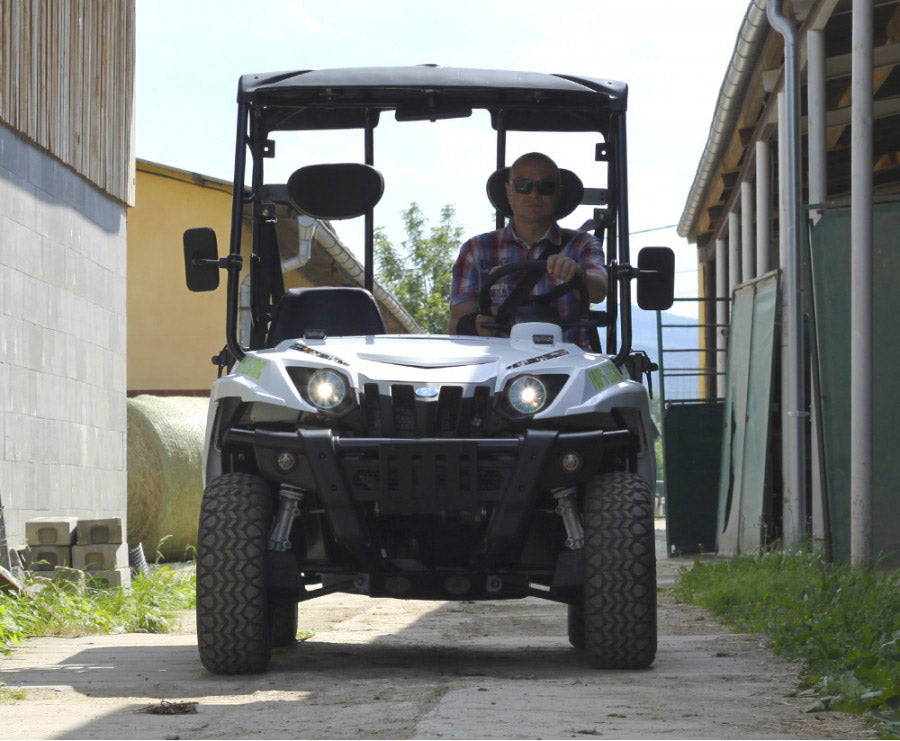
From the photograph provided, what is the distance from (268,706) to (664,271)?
2.49 metres

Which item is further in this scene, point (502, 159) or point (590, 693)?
point (502, 159)

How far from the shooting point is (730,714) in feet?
17.0

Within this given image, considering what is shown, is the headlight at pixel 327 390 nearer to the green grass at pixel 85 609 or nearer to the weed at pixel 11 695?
the weed at pixel 11 695

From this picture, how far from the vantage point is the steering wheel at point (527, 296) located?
23.6ft

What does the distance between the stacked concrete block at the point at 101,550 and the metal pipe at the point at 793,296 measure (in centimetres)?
485

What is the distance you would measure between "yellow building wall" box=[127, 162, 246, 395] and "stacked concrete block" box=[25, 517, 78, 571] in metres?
12.9

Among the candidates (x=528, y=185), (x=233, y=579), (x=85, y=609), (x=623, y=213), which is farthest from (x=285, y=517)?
(x=85, y=609)

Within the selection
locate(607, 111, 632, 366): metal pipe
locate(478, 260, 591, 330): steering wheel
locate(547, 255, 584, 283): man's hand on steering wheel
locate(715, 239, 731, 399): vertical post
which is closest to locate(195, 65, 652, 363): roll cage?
locate(607, 111, 632, 366): metal pipe

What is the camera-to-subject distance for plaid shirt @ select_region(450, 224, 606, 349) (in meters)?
7.44

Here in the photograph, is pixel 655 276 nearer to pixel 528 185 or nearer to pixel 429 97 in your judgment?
pixel 528 185

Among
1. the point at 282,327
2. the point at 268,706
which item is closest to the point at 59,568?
the point at 282,327

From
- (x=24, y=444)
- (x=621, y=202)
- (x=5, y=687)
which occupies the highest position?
(x=621, y=202)

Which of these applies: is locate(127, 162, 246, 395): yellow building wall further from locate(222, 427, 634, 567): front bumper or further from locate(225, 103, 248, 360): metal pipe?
locate(222, 427, 634, 567): front bumper

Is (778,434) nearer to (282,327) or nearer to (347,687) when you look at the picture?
(282,327)
